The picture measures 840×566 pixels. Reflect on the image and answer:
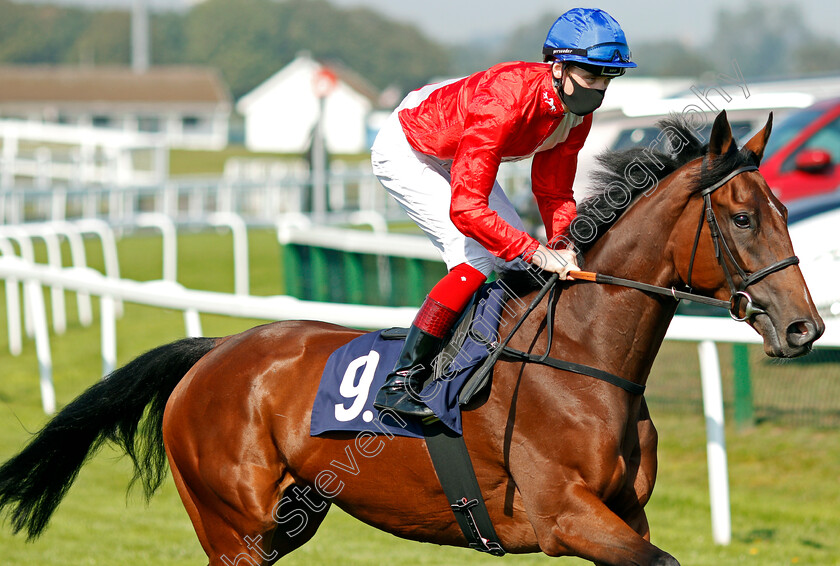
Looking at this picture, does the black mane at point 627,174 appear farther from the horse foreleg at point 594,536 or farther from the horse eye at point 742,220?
the horse foreleg at point 594,536

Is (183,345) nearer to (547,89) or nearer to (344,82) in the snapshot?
(547,89)

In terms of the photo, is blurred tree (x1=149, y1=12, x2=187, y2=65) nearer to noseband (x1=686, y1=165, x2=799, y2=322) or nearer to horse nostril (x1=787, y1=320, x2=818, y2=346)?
noseband (x1=686, y1=165, x2=799, y2=322)

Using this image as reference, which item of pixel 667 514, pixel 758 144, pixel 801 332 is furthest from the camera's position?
pixel 667 514

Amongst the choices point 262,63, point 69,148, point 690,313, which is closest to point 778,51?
point 262,63

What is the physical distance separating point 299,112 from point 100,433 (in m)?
66.9

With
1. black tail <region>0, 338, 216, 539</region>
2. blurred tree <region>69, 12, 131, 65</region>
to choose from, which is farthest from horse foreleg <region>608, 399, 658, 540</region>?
blurred tree <region>69, 12, 131, 65</region>

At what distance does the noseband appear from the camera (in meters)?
2.71

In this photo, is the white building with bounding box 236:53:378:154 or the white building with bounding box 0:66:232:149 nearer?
the white building with bounding box 0:66:232:149

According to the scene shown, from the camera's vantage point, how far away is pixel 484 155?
2.98 metres

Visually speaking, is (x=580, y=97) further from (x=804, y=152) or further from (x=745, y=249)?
(x=804, y=152)

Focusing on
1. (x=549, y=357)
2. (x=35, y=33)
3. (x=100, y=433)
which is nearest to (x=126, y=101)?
(x=35, y=33)

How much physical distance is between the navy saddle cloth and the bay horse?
5 cm

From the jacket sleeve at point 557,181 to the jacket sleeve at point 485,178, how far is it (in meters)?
0.39

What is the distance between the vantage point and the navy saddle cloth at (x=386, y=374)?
10.1 ft
